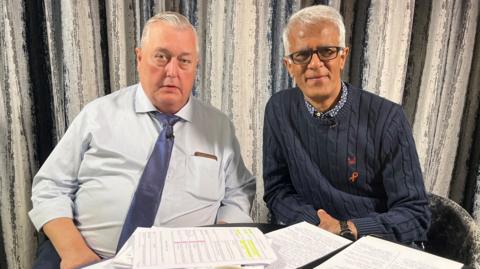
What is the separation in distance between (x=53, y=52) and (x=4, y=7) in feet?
0.81

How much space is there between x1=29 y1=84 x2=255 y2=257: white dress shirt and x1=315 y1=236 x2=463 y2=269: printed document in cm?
56

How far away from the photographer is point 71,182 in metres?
1.41

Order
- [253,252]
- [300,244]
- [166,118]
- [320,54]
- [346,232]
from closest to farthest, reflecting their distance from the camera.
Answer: [253,252], [300,244], [346,232], [320,54], [166,118]

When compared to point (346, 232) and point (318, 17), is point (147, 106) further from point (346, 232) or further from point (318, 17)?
point (346, 232)

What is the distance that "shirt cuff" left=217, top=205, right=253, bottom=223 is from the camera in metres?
1.44

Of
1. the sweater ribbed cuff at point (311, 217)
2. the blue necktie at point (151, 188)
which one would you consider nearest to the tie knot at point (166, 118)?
the blue necktie at point (151, 188)

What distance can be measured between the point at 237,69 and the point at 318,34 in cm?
60

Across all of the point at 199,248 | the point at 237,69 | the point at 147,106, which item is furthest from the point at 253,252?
the point at 237,69

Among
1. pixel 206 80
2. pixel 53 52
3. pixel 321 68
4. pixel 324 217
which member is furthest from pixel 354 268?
pixel 53 52

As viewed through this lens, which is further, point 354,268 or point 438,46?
point 438,46

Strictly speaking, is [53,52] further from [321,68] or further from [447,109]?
[447,109]

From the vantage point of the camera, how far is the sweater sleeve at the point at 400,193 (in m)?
1.24

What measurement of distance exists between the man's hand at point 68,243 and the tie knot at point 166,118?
0.47m

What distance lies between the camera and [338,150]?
53.5 inches
